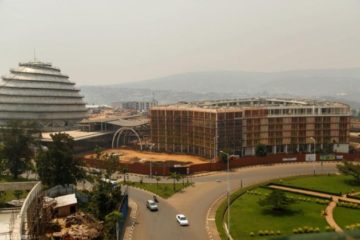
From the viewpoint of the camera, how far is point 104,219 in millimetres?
42188

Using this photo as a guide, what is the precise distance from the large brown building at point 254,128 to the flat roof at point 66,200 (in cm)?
3987

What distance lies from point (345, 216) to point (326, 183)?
55.2ft

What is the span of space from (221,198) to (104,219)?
18686 millimetres

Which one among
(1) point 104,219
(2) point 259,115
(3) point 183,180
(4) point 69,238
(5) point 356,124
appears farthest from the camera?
(5) point 356,124

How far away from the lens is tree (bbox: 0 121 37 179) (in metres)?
64.8

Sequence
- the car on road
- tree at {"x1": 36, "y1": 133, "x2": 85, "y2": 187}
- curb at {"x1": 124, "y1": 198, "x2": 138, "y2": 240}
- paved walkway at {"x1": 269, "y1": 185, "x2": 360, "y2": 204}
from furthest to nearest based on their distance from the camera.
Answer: tree at {"x1": 36, "y1": 133, "x2": 85, "y2": 187} → paved walkway at {"x1": 269, "y1": 185, "x2": 360, "y2": 204} → the car on road → curb at {"x1": 124, "y1": 198, "x2": 138, "y2": 240}

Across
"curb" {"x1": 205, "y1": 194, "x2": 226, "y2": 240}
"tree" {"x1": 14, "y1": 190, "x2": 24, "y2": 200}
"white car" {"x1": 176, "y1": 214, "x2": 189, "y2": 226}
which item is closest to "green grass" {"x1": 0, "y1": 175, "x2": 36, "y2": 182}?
"tree" {"x1": 14, "y1": 190, "x2": 24, "y2": 200}

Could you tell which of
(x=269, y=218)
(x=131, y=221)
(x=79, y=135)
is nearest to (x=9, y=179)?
(x=131, y=221)

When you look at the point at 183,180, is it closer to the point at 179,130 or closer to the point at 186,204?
the point at 186,204

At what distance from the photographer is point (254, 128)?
8706 cm

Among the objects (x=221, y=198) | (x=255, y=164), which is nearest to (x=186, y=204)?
(x=221, y=198)

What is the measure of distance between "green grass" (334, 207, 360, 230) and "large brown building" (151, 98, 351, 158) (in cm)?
3675

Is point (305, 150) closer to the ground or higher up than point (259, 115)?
closer to the ground

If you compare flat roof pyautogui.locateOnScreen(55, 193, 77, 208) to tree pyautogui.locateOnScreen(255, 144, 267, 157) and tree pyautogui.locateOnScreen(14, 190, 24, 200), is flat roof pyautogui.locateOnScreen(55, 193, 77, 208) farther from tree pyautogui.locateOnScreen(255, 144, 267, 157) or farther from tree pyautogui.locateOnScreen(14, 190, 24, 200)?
tree pyautogui.locateOnScreen(255, 144, 267, 157)
